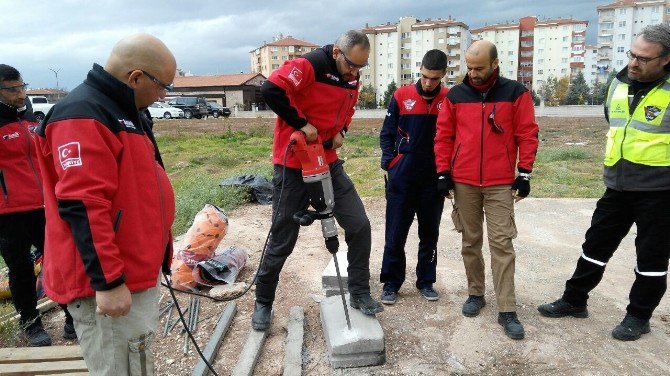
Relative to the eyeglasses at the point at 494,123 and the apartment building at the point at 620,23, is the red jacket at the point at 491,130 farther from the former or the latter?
the apartment building at the point at 620,23

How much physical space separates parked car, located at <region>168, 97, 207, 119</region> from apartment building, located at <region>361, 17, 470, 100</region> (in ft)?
127

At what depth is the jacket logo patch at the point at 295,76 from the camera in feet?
9.91

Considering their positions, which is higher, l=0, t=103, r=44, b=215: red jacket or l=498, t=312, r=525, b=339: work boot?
l=0, t=103, r=44, b=215: red jacket

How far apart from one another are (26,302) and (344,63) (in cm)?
296

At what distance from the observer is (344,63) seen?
122 inches

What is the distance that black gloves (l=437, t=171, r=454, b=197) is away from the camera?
354 centimetres

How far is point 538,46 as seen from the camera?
241ft

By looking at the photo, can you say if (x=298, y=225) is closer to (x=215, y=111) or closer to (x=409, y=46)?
(x=215, y=111)

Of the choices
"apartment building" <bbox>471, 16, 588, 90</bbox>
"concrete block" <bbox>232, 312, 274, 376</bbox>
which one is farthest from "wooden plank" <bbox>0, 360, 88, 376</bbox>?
"apartment building" <bbox>471, 16, 588, 90</bbox>

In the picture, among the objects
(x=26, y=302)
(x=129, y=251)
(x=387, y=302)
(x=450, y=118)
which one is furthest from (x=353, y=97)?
(x=26, y=302)

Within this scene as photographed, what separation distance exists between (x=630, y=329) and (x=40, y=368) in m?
3.96

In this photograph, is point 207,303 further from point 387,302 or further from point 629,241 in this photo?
point 629,241

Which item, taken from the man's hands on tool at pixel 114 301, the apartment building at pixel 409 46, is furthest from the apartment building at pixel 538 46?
the man's hands on tool at pixel 114 301

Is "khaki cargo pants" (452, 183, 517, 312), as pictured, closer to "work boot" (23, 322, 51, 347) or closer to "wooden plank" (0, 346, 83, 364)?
"wooden plank" (0, 346, 83, 364)
